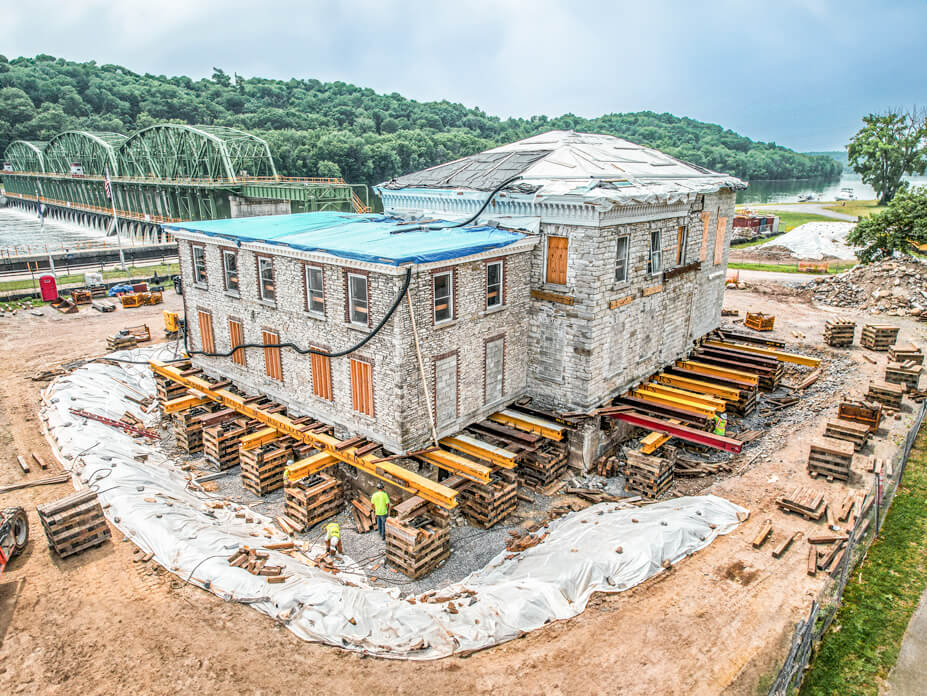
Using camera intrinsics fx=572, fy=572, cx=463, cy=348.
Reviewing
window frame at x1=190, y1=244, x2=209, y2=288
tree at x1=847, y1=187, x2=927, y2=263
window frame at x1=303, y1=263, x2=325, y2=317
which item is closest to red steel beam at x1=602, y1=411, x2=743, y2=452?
window frame at x1=303, y1=263, x2=325, y2=317

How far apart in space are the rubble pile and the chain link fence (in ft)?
78.9

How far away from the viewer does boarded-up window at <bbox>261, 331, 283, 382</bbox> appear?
2105 cm

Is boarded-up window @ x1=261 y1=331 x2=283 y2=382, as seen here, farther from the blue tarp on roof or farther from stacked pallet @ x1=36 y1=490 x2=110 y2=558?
Answer: stacked pallet @ x1=36 y1=490 x2=110 y2=558

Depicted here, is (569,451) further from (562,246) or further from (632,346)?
(562,246)

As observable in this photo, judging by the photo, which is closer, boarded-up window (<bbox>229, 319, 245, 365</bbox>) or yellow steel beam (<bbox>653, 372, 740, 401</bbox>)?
boarded-up window (<bbox>229, 319, 245, 365</bbox>)

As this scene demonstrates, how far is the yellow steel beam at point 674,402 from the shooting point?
68.7ft

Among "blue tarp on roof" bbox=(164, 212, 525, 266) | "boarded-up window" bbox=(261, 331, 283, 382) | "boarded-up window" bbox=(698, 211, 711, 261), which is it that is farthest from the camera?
"boarded-up window" bbox=(698, 211, 711, 261)

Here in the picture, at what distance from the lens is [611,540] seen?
1473 cm

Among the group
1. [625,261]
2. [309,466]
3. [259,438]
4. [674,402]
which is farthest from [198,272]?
[674,402]

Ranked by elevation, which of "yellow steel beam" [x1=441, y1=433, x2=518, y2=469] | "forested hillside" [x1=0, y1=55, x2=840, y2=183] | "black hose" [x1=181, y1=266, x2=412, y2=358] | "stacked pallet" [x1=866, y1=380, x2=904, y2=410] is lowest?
"stacked pallet" [x1=866, y1=380, x2=904, y2=410]

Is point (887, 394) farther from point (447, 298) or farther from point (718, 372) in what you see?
point (447, 298)

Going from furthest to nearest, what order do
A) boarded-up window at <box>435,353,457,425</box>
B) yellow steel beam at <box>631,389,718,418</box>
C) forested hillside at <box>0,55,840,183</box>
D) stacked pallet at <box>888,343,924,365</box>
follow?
forested hillside at <box>0,55,840,183</box>, stacked pallet at <box>888,343,924,365</box>, yellow steel beam at <box>631,389,718,418</box>, boarded-up window at <box>435,353,457,425</box>

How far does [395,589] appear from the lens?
46.3 ft

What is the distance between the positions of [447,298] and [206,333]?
12.7 meters
